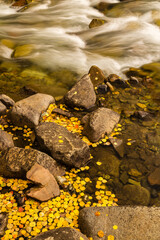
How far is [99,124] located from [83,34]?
24.6 ft

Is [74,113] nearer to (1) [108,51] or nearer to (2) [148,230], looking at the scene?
(2) [148,230]

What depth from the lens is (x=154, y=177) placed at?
4672 mm

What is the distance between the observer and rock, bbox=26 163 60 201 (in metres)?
4.09

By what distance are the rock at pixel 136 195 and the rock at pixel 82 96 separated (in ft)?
9.19

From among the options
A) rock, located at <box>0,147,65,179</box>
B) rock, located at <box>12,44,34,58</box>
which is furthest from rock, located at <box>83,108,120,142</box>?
rock, located at <box>12,44,34,58</box>

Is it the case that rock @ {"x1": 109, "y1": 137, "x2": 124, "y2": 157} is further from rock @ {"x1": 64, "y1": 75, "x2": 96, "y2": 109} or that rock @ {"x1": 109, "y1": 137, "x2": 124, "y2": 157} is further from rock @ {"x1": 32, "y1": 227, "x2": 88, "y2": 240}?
rock @ {"x1": 32, "y1": 227, "x2": 88, "y2": 240}

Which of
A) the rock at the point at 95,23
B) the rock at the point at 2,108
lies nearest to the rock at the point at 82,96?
the rock at the point at 2,108

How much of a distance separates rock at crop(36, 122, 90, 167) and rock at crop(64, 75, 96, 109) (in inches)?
59.5

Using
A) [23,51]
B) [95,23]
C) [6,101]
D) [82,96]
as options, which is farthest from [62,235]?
[95,23]

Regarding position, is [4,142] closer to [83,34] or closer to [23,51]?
[23,51]

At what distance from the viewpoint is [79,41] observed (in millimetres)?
11070

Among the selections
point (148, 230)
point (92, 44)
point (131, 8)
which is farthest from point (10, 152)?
point (131, 8)

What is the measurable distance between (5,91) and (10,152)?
327 centimetres

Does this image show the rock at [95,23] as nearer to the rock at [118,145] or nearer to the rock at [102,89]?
the rock at [102,89]
